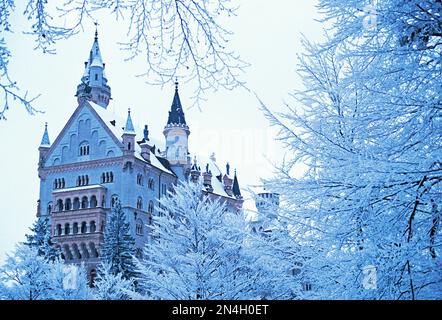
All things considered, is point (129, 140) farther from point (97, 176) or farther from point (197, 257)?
point (197, 257)

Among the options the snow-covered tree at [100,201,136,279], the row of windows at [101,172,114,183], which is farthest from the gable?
the snow-covered tree at [100,201,136,279]

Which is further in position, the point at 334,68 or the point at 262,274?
the point at 262,274

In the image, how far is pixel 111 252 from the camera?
10.7 m

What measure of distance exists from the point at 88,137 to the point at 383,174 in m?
13.6

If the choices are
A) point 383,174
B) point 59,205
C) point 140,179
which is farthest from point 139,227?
point 383,174

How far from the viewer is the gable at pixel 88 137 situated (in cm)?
1417

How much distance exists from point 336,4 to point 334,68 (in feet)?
3.69

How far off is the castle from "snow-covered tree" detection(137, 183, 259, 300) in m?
1.46

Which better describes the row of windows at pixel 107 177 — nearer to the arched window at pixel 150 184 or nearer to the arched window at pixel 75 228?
the arched window at pixel 150 184

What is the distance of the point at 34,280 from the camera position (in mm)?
7652

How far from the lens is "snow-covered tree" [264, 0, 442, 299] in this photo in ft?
7.45

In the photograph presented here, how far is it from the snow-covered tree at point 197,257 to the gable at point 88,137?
22.7 ft

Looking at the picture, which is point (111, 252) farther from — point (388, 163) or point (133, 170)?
point (388, 163)
